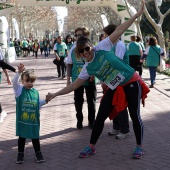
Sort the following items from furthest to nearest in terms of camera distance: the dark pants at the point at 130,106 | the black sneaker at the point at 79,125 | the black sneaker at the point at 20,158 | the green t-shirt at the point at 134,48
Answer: the green t-shirt at the point at 134,48 < the black sneaker at the point at 79,125 < the black sneaker at the point at 20,158 < the dark pants at the point at 130,106

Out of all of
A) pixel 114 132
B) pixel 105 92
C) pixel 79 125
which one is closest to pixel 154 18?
pixel 79 125

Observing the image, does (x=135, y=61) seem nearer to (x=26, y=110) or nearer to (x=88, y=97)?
(x=88, y=97)

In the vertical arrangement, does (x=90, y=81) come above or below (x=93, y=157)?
above

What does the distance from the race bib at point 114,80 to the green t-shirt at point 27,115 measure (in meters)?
0.98

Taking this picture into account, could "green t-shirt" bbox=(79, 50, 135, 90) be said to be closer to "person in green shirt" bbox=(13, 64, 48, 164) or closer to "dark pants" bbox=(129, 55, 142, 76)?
"person in green shirt" bbox=(13, 64, 48, 164)

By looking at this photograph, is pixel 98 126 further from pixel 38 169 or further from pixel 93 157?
pixel 38 169

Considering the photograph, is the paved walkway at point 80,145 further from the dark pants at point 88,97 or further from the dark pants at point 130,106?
the dark pants at point 130,106

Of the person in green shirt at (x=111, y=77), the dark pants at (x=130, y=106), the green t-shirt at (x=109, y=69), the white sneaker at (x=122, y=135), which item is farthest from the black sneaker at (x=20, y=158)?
the white sneaker at (x=122, y=135)

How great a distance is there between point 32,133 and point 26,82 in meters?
0.65

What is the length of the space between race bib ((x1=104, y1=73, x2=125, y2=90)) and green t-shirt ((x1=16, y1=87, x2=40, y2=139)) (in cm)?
98

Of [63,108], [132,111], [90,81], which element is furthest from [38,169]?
[63,108]

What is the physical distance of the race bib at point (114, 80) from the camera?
15.8 ft

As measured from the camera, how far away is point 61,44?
50.8ft

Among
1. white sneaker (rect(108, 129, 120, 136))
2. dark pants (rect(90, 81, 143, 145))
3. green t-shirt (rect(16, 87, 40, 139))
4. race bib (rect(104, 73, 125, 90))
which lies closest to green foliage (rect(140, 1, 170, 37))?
white sneaker (rect(108, 129, 120, 136))
